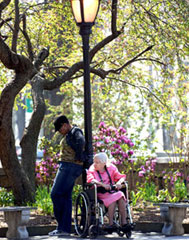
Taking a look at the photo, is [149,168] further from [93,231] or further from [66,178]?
[93,231]

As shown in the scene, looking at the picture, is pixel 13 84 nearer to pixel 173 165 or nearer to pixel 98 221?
pixel 98 221

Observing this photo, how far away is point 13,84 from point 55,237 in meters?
3.84

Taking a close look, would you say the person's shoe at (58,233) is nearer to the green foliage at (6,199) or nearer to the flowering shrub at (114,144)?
the green foliage at (6,199)

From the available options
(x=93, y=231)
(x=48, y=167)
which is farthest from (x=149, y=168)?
(x=93, y=231)

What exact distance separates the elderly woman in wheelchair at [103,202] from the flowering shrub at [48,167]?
501 cm

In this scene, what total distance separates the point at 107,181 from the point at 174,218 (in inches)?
51.0

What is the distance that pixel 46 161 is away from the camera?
15227mm

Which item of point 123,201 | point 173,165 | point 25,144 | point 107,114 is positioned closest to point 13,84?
point 25,144

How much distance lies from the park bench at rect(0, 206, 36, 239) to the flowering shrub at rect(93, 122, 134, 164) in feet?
17.1

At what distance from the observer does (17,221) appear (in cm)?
995

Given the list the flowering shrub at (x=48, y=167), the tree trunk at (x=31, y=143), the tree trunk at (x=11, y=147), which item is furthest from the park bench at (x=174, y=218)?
the flowering shrub at (x=48, y=167)

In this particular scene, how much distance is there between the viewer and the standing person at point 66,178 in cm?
995

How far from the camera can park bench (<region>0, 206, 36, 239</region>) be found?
32.4ft

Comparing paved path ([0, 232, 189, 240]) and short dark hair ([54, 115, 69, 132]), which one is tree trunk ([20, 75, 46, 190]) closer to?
short dark hair ([54, 115, 69, 132])
